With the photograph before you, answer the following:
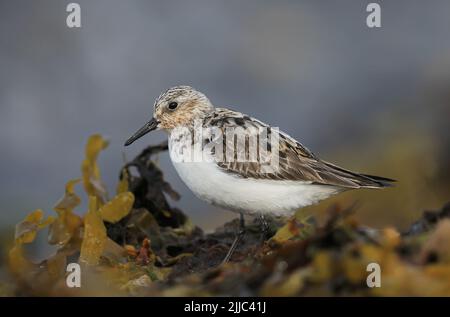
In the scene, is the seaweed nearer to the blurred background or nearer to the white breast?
the white breast

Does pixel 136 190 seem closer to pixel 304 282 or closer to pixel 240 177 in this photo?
pixel 240 177

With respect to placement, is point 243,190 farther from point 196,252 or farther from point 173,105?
point 173,105

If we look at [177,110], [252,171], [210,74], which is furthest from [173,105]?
[210,74]

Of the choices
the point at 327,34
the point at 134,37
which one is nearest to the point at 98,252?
the point at 134,37

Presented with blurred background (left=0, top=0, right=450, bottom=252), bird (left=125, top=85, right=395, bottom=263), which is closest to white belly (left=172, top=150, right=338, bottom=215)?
bird (left=125, top=85, right=395, bottom=263)

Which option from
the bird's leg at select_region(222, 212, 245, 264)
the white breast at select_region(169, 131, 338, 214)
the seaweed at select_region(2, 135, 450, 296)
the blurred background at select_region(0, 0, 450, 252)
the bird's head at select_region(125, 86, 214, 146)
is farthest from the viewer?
the blurred background at select_region(0, 0, 450, 252)
